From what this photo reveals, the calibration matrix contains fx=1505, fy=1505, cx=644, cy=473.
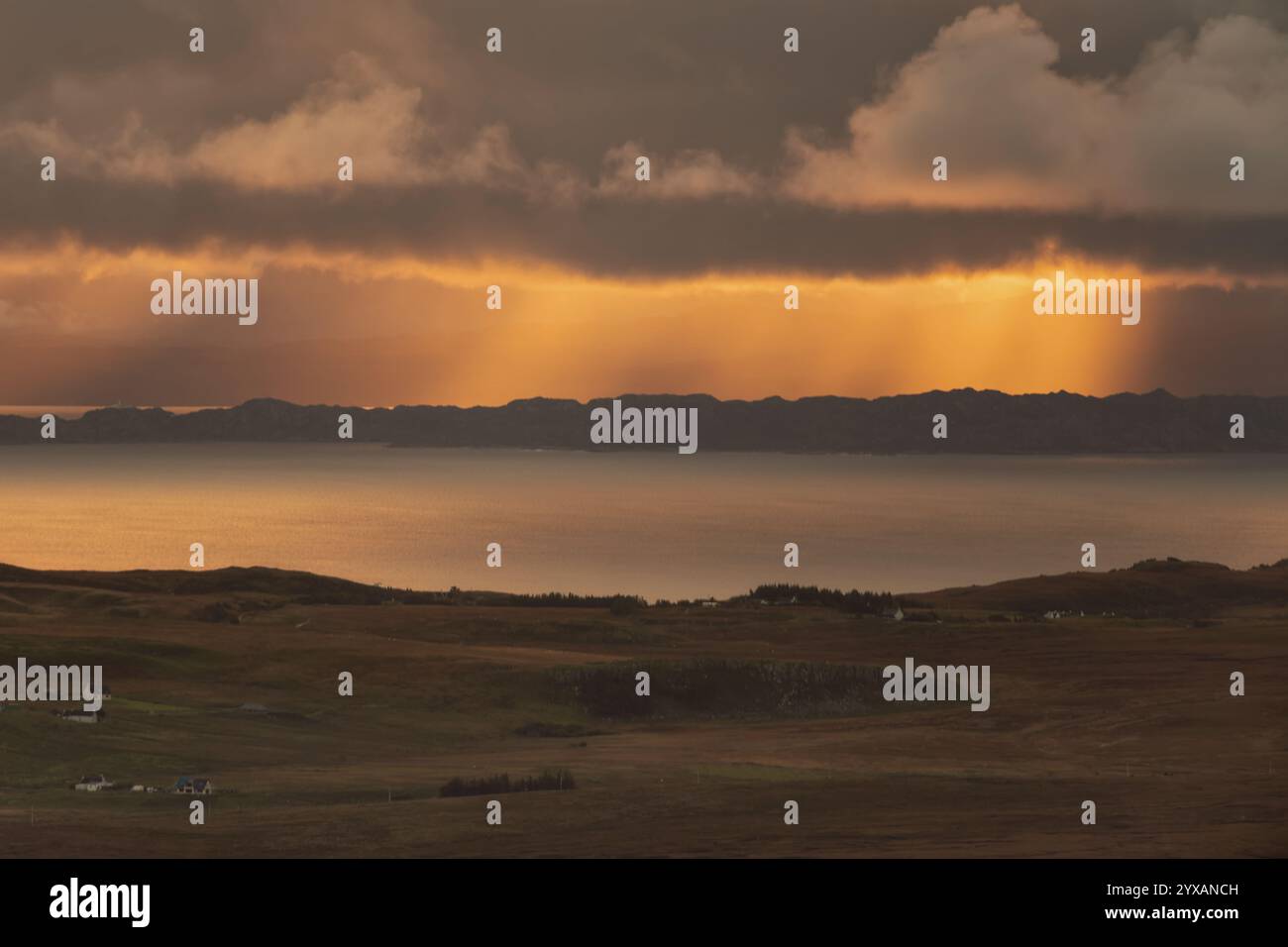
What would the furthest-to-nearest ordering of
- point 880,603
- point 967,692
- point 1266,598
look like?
point 1266,598
point 880,603
point 967,692

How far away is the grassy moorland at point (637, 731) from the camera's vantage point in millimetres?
38781

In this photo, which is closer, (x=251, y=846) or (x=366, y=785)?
(x=251, y=846)

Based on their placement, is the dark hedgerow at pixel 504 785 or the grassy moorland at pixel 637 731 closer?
the grassy moorland at pixel 637 731

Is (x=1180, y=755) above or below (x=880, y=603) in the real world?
below

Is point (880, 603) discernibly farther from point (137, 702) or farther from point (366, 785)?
point (366, 785)

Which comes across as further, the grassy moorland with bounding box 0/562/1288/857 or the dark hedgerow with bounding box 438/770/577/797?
the dark hedgerow with bounding box 438/770/577/797

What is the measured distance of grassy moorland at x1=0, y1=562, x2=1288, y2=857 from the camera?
38.8 m

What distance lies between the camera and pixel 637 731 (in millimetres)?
63688

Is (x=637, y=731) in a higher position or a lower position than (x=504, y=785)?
higher

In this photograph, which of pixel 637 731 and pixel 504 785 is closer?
pixel 504 785

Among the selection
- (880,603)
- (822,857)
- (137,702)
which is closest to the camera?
(822,857)

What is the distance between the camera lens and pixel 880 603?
331 ft
